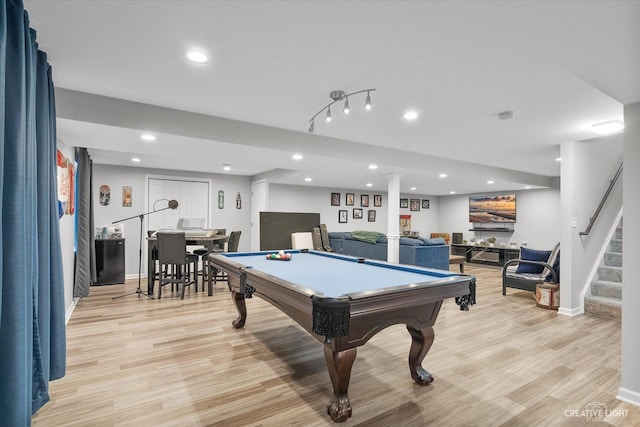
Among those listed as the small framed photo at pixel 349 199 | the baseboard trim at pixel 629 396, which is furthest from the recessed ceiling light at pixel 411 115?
the small framed photo at pixel 349 199

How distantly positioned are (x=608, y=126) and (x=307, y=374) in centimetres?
417

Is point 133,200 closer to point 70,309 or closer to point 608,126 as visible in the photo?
point 70,309

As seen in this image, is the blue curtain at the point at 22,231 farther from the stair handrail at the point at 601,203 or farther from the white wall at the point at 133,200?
the stair handrail at the point at 601,203

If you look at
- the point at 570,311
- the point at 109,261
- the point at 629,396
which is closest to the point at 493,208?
the point at 570,311

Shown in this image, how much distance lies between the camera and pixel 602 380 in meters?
2.46

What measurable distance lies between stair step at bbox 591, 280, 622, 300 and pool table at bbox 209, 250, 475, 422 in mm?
3360

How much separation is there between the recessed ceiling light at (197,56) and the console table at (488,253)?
902 cm

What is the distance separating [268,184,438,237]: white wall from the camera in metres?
8.53

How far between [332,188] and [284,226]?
2023 millimetres

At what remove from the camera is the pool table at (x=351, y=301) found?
180cm

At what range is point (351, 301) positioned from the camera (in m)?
1.80

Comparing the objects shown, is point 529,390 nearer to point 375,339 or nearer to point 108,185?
point 375,339

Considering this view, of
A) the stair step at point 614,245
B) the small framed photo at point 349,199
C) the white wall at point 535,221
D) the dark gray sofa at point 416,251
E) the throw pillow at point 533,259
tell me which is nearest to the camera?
the stair step at point 614,245

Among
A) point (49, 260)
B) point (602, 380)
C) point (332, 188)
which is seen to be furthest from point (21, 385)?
point (332, 188)
